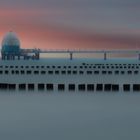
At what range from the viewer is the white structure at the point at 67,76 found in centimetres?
5069

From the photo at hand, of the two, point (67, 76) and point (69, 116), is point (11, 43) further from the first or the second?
point (69, 116)

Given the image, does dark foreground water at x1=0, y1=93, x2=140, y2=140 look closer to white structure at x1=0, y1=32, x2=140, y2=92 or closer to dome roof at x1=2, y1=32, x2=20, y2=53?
white structure at x1=0, y1=32, x2=140, y2=92

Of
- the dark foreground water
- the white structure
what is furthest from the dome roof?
the dark foreground water

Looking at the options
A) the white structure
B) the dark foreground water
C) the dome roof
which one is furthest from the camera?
the dome roof

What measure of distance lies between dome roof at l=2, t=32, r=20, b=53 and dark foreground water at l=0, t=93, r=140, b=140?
3153 centimetres

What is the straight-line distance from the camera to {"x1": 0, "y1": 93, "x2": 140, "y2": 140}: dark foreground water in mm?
26234

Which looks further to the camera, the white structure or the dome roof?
the dome roof

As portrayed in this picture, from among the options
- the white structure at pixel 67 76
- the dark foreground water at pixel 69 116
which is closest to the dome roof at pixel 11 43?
the white structure at pixel 67 76

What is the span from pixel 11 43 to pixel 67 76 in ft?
53.4

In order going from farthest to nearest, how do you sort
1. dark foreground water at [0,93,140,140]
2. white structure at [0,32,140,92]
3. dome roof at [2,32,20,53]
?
dome roof at [2,32,20,53]
white structure at [0,32,140,92]
dark foreground water at [0,93,140,140]

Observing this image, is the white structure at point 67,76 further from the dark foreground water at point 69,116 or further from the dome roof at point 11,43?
the dark foreground water at point 69,116

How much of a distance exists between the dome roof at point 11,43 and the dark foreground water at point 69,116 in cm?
3153

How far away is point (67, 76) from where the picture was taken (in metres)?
61.8

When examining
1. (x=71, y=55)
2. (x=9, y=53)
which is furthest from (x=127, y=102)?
(x=71, y=55)
